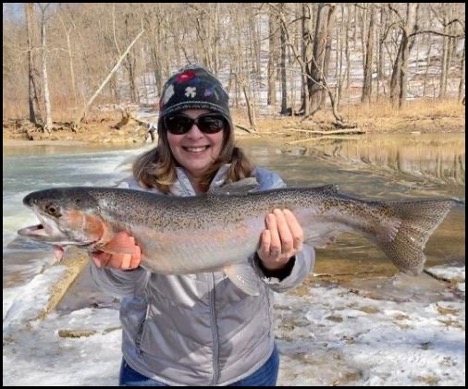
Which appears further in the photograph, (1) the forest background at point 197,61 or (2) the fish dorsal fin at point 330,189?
(1) the forest background at point 197,61

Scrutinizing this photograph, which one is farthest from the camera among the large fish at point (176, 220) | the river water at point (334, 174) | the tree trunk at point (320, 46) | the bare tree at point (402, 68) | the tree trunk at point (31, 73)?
the tree trunk at point (320, 46)

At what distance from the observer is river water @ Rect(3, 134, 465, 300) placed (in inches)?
260

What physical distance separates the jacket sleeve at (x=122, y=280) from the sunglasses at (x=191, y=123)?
0.63 meters

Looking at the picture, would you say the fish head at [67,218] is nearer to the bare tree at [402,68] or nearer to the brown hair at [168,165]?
the brown hair at [168,165]

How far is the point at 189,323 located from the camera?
2.22 metres

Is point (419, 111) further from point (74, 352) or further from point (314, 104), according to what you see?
point (74, 352)

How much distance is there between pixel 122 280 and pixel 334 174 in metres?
11.2

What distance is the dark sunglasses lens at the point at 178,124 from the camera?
7.97 feet

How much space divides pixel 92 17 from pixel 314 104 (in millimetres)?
19999

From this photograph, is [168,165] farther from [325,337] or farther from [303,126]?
[303,126]

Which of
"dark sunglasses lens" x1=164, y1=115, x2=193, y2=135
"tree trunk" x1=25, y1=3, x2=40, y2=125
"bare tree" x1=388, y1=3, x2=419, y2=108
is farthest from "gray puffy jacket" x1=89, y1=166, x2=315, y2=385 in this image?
"tree trunk" x1=25, y1=3, x2=40, y2=125

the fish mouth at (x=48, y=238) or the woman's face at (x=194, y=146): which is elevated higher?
the woman's face at (x=194, y=146)

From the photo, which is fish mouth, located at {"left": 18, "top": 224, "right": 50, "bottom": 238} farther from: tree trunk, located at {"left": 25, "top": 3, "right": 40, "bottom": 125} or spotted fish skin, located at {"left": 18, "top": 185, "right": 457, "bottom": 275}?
tree trunk, located at {"left": 25, "top": 3, "right": 40, "bottom": 125}

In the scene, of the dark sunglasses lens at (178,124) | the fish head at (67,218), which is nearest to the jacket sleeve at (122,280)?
the fish head at (67,218)
